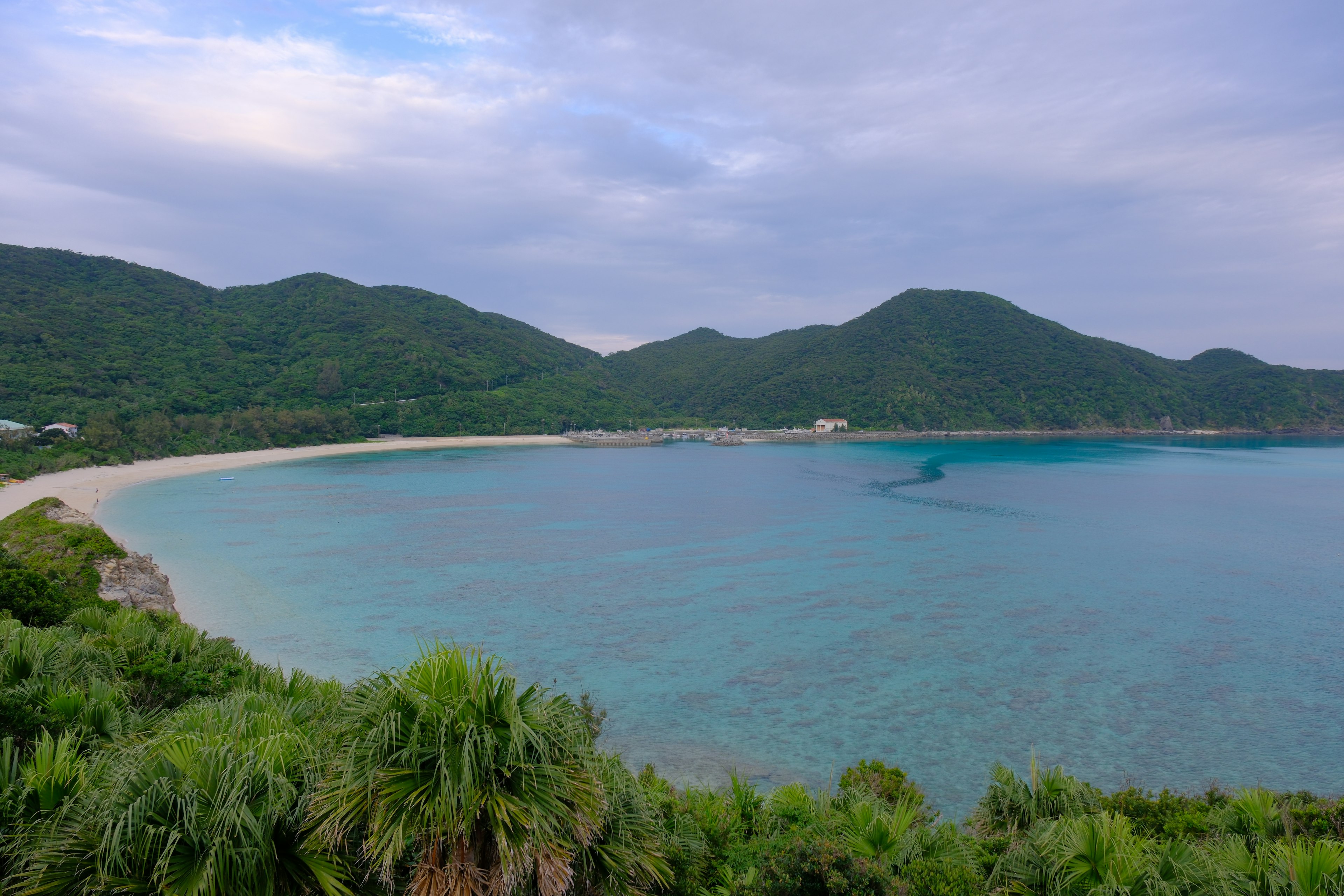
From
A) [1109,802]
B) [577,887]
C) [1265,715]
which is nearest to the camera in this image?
[577,887]

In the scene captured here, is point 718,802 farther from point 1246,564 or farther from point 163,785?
point 1246,564

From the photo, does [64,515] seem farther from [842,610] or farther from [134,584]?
[842,610]

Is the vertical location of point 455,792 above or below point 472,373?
below

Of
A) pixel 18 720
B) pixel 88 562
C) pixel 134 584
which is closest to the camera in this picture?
pixel 18 720

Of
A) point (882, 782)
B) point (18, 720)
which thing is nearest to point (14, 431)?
point (18, 720)

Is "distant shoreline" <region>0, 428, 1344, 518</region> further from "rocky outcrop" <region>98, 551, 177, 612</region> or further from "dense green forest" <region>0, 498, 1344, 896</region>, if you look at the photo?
"dense green forest" <region>0, 498, 1344, 896</region>

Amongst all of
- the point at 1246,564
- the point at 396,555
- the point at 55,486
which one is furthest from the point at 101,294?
the point at 1246,564
